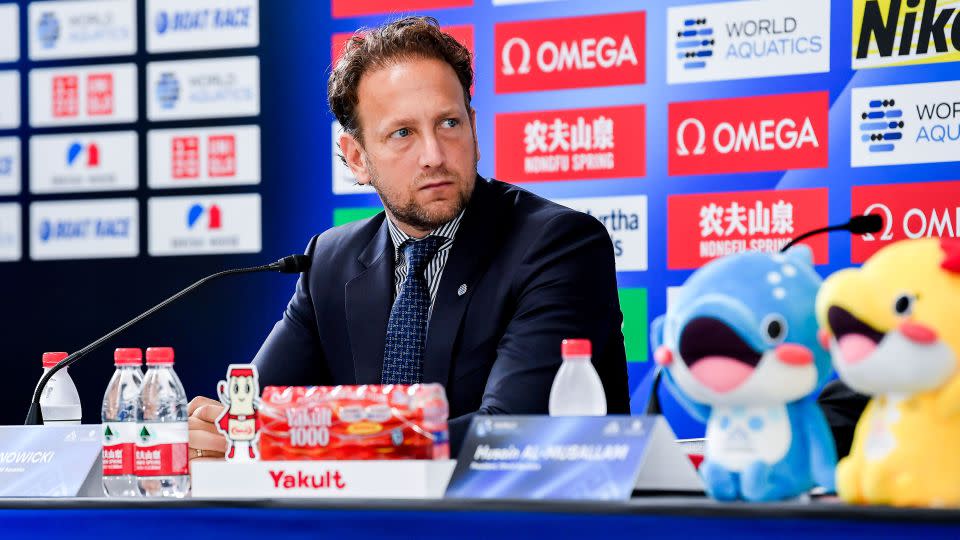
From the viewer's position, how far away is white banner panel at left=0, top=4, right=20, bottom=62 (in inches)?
145

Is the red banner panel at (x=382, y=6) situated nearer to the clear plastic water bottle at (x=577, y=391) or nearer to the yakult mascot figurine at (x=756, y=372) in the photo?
the clear plastic water bottle at (x=577, y=391)

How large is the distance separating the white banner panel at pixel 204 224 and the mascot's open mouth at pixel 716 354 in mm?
2543

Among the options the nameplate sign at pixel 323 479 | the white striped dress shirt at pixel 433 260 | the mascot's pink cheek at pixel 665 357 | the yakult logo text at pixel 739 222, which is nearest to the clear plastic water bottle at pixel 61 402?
the white striped dress shirt at pixel 433 260

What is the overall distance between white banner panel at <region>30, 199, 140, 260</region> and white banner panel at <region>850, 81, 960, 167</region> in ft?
6.64

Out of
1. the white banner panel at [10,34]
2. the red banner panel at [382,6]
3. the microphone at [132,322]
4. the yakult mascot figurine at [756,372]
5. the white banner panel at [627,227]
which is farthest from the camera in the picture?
the white banner panel at [10,34]

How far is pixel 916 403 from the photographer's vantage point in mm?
938

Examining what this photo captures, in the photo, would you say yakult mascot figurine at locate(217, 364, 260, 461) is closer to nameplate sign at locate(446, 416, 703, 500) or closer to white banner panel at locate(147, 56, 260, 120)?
nameplate sign at locate(446, 416, 703, 500)

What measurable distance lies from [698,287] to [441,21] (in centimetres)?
236

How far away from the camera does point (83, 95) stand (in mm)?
3609

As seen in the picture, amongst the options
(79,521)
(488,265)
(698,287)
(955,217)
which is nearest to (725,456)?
(698,287)

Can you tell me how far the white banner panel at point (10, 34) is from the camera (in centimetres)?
368

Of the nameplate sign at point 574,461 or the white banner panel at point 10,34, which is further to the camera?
the white banner panel at point 10,34

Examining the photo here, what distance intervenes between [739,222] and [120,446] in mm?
2030

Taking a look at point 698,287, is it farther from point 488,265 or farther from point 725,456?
point 488,265
